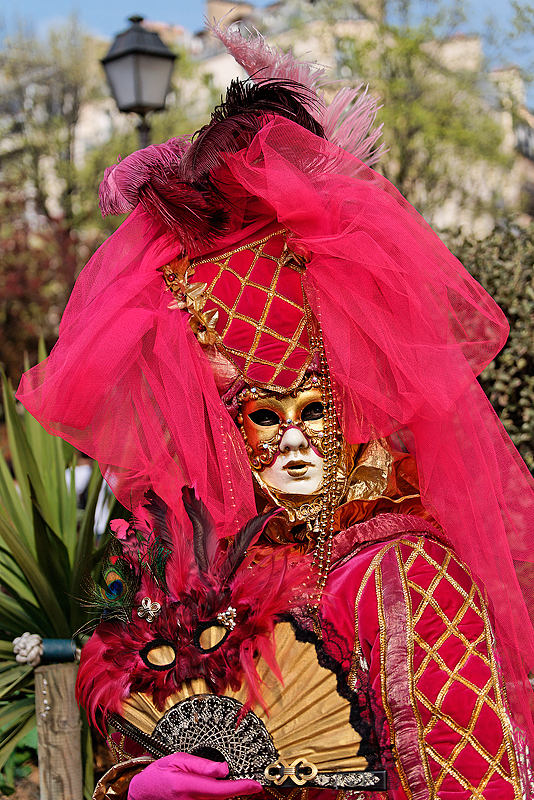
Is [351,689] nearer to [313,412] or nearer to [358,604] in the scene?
[358,604]

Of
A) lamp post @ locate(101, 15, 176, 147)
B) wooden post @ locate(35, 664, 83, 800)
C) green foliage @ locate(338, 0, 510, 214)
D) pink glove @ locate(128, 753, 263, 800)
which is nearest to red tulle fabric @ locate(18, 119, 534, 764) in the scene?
pink glove @ locate(128, 753, 263, 800)

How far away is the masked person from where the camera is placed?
153 centimetres

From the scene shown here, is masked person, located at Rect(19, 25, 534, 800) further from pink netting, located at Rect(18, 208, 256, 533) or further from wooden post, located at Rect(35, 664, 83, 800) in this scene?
wooden post, located at Rect(35, 664, 83, 800)

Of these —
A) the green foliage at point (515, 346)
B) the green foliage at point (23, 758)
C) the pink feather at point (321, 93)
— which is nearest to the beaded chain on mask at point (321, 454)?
the pink feather at point (321, 93)

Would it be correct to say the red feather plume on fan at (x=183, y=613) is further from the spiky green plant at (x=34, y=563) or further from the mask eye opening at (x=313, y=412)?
the spiky green plant at (x=34, y=563)

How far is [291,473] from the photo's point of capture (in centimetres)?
181

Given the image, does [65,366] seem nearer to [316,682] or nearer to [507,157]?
[316,682]

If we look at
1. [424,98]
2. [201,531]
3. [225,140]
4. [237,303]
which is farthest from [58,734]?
[424,98]

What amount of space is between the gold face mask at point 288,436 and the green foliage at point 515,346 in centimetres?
123

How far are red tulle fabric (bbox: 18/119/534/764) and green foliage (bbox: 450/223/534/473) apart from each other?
1127 mm

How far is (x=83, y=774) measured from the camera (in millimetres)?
2410

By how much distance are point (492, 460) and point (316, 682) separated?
0.63 meters

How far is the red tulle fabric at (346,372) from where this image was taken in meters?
1.65

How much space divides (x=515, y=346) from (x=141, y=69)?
4.42m
